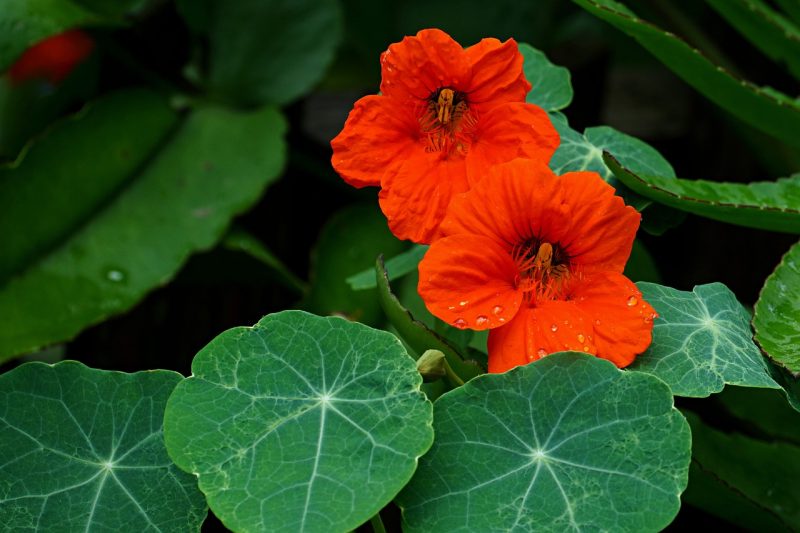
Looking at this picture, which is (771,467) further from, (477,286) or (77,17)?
(77,17)

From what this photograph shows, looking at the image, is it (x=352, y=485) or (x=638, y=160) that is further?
(x=638, y=160)

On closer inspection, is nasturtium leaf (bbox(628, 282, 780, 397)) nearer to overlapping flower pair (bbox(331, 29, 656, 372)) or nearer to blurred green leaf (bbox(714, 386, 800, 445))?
overlapping flower pair (bbox(331, 29, 656, 372))

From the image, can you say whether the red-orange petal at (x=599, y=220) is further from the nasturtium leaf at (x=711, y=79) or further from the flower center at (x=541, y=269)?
the nasturtium leaf at (x=711, y=79)

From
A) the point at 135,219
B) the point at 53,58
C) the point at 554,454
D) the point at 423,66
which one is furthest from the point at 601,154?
the point at 53,58

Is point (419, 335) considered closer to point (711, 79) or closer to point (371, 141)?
point (371, 141)

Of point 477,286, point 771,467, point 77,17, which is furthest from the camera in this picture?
point 77,17

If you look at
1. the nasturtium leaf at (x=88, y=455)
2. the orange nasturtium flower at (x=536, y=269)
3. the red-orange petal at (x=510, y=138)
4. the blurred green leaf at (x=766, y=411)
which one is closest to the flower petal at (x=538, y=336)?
the orange nasturtium flower at (x=536, y=269)

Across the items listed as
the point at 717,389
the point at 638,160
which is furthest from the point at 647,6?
the point at 717,389
